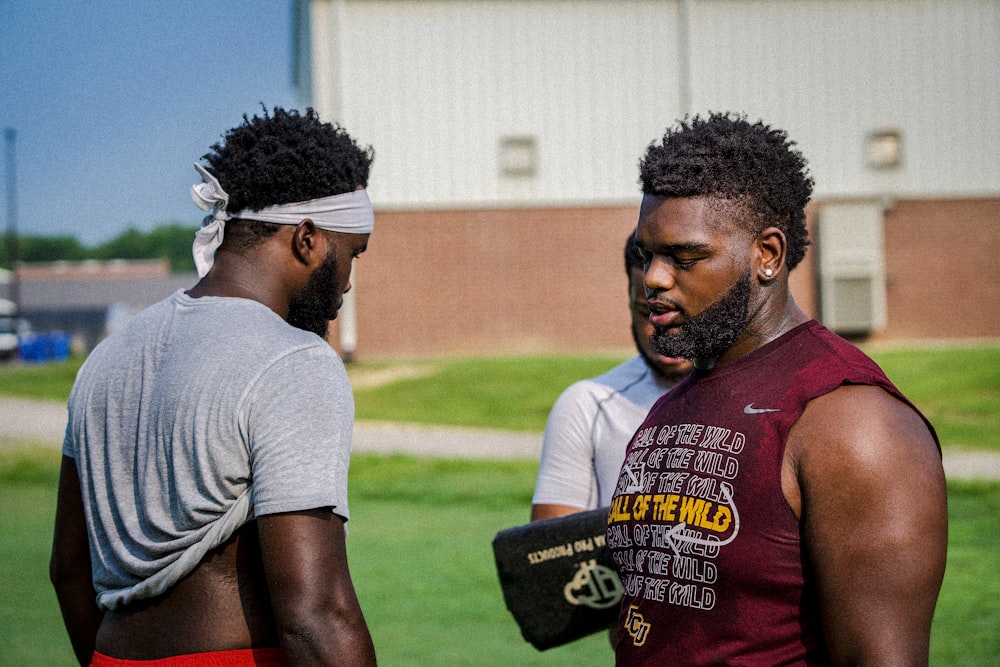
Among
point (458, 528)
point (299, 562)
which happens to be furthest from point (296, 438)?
point (458, 528)

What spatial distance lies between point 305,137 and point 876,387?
141 centimetres

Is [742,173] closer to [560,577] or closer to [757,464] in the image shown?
[757,464]

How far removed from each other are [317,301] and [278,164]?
332 millimetres

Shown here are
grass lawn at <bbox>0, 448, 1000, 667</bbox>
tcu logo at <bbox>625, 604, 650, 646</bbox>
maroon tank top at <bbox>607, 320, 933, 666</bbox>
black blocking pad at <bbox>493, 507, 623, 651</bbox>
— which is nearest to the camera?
maroon tank top at <bbox>607, 320, 933, 666</bbox>

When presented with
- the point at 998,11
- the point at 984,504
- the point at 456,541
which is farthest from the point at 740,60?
the point at 456,541

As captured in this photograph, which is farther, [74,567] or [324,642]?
[74,567]

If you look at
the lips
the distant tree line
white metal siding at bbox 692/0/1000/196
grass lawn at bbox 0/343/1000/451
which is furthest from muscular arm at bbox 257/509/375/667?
the distant tree line

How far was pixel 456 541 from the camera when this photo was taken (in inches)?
358

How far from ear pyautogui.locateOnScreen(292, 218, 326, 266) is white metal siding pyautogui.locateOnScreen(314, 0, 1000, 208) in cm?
2334

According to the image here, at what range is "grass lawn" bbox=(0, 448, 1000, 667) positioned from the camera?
595 cm

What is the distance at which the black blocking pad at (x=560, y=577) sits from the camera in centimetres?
328

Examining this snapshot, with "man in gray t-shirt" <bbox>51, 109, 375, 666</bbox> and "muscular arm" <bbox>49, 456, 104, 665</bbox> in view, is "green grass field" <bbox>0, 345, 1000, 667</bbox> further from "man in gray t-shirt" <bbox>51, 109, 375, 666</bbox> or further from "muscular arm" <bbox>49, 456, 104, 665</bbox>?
"man in gray t-shirt" <bbox>51, 109, 375, 666</bbox>

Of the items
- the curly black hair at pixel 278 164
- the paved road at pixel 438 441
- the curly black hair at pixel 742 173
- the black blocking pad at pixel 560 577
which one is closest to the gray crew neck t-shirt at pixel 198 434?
the curly black hair at pixel 278 164

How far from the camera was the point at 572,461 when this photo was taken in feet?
11.6
